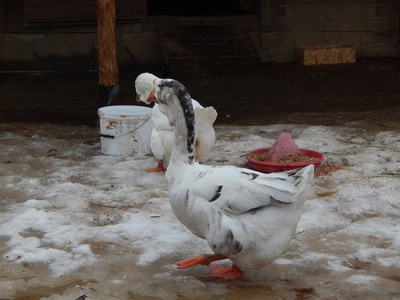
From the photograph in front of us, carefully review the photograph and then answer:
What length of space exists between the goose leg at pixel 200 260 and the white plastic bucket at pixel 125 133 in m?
2.76

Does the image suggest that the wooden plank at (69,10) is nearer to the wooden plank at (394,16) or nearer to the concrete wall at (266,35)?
the concrete wall at (266,35)

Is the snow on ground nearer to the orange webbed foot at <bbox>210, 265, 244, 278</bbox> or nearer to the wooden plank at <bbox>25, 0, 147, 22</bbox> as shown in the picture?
the orange webbed foot at <bbox>210, 265, 244, 278</bbox>

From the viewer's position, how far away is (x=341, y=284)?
395 centimetres

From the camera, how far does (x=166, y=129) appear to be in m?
A: 5.97

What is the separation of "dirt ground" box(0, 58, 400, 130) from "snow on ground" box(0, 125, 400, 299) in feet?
5.96

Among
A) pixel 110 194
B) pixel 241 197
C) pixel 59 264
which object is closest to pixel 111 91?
pixel 110 194

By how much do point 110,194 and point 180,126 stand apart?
1734mm

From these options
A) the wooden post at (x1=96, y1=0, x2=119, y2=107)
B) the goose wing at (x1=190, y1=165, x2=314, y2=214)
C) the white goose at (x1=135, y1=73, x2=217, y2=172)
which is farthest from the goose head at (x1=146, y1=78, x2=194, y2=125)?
the wooden post at (x1=96, y1=0, x2=119, y2=107)

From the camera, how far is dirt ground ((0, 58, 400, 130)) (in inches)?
345

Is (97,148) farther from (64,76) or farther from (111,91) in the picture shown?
(64,76)

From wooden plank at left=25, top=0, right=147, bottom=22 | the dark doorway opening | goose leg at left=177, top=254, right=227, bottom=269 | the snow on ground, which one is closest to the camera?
the snow on ground

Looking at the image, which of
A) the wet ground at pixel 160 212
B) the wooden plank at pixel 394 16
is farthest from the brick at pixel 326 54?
the wet ground at pixel 160 212

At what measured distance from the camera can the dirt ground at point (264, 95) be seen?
8.76m

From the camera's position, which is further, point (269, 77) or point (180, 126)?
point (269, 77)
